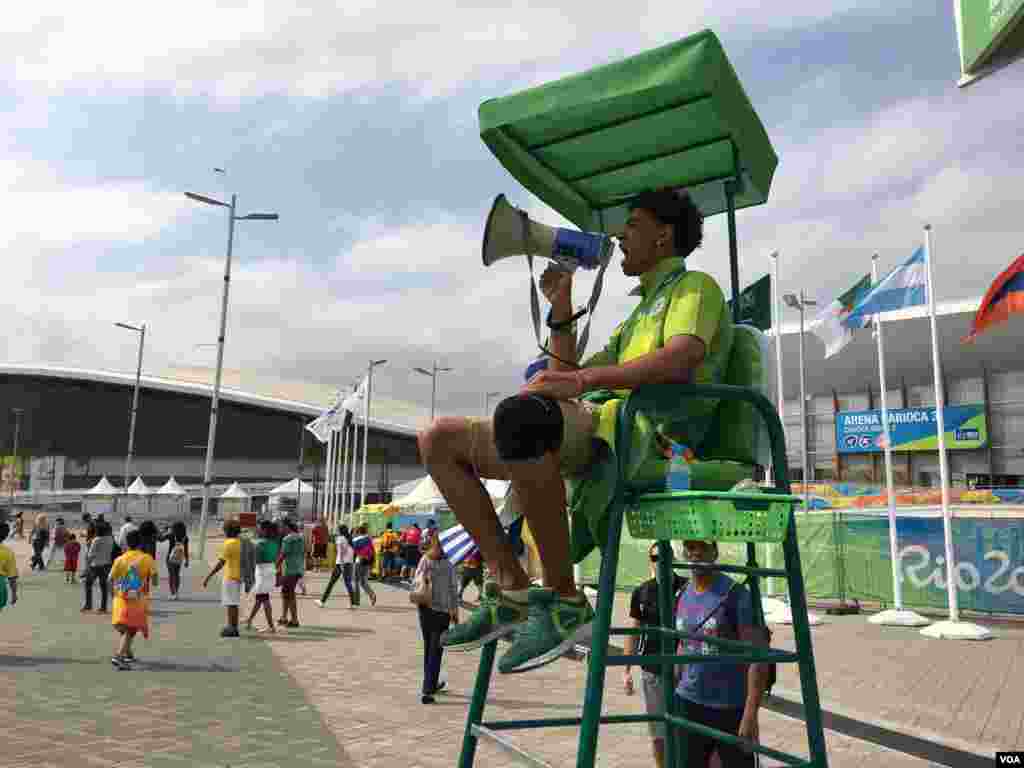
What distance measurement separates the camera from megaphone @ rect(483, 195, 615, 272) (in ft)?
9.05

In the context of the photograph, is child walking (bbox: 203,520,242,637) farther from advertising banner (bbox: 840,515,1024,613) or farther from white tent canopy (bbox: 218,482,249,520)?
white tent canopy (bbox: 218,482,249,520)

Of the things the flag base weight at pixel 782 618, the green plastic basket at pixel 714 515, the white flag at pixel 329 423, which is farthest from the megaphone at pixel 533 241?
the white flag at pixel 329 423

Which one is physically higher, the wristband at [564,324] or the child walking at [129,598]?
the wristband at [564,324]

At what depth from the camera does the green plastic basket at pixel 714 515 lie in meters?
2.21

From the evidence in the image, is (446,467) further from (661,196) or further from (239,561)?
(239,561)

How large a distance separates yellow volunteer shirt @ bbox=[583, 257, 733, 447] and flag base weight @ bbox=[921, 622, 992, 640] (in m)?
13.0

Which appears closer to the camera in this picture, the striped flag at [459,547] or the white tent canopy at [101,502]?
the striped flag at [459,547]

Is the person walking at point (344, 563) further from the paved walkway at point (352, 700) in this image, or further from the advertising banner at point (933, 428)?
the advertising banner at point (933, 428)

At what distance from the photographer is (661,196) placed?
9.47 ft

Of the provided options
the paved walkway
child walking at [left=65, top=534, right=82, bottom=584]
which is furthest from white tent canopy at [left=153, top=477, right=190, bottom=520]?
the paved walkway

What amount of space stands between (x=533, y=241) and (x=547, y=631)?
1206mm

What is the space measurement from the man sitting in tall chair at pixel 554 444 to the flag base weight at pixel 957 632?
13027mm

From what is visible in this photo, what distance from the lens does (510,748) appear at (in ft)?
8.52

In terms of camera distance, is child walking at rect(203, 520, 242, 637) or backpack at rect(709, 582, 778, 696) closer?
backpack at rect(709, 582, 778, 696)
